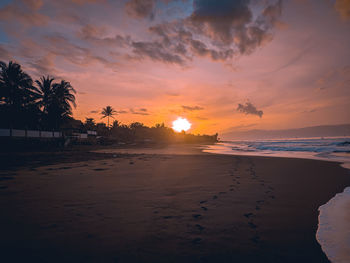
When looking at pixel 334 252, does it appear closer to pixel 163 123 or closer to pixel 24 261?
pixel 24 261

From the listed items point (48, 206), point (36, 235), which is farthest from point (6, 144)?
point (36, 235)

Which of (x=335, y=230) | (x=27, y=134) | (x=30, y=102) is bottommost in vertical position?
(x=335, y=230)

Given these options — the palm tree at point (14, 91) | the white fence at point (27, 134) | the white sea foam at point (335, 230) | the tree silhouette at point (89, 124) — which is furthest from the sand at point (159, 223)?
the tree silhouette at point (89, 124)

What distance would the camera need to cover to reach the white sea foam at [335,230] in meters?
2.78

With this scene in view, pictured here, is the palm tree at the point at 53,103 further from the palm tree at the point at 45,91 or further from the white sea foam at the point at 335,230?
the white sea foam at the point at 335,230

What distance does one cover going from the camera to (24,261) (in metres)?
2.45

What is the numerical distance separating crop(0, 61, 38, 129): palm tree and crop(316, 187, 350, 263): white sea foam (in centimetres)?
3549

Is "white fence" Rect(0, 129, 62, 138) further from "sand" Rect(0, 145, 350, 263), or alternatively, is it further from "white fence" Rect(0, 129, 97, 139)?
"sand" Rect(0, 145, 350, 263)

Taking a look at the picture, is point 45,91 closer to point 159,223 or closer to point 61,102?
point 61,102

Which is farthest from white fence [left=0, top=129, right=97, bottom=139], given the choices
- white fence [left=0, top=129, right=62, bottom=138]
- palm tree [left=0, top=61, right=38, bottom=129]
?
palm tree [left=0, top=61, right=38, bottom=129]

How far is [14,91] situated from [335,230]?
3822cm

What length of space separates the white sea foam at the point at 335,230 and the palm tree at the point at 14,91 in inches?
1397

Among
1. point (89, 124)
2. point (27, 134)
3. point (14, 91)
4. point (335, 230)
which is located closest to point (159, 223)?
point (335, 230)

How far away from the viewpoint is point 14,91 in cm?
2945
